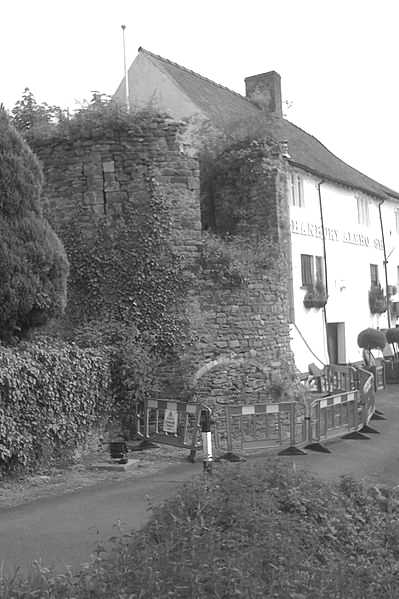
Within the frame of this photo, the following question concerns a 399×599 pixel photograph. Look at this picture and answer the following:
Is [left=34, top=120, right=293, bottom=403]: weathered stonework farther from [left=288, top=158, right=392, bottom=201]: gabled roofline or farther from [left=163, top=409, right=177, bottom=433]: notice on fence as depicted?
[left=288, top=158, right=392, bottom=201]: gabled roofline

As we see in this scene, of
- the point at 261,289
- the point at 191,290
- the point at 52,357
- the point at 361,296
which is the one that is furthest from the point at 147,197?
the point at 361,296

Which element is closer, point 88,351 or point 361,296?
point 88,351

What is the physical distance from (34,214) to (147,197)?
2748 mm

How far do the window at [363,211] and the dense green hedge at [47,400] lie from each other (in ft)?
70.1

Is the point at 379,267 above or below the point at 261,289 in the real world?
above

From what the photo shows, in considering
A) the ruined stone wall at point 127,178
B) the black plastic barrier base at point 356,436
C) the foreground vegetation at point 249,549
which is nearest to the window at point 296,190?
the ruined stone wall at point 127,178

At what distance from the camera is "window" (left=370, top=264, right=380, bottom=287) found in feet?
110

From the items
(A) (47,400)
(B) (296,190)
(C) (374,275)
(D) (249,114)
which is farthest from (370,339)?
(A) (47,400)

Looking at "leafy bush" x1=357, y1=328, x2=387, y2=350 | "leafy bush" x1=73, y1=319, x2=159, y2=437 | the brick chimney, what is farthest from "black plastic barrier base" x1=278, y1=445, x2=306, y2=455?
the brick chimney

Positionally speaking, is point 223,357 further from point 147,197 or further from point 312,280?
point 312,280

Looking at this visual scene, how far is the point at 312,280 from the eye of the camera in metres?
27.0

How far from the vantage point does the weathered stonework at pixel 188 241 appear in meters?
14.7

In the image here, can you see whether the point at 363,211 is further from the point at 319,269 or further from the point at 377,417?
the point at 377,417

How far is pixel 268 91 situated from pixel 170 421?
851 inches
